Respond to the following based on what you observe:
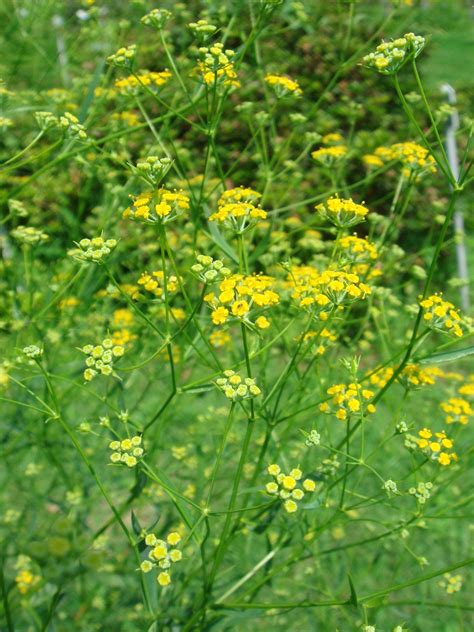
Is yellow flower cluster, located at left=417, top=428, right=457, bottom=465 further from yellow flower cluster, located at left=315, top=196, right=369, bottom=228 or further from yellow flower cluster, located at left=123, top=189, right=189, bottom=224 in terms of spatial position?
yellow flower cluster, located at left=123, top=189, right=189, bottom=224

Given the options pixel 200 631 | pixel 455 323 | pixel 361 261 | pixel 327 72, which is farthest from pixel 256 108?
pixel 200 631

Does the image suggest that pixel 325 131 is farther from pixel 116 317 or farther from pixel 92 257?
pixel 92 257

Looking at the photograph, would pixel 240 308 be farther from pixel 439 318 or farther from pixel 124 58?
pixel 124 58

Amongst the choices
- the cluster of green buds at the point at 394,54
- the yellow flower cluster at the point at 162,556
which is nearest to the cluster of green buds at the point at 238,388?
the yellow flower cluster at the point at 162,556

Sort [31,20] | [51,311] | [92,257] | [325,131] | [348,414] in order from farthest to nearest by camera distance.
Answer: 1. [325,131]
2. [31,20]
3. [51,311]
4. [348,414]
5. [92,257]

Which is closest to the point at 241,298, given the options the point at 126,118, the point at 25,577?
the point at 25,577

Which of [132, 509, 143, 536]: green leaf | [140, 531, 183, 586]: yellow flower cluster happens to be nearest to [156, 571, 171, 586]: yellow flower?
[140, 531, 183, 586]: yellow flower cluster
